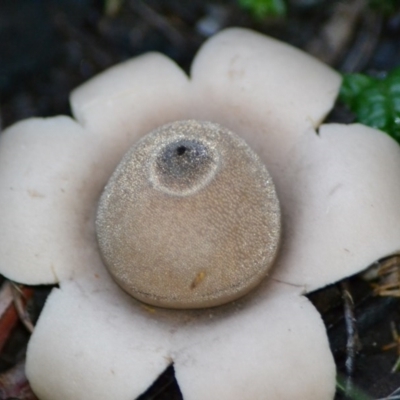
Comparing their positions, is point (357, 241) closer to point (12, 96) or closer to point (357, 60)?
point (357, 60)

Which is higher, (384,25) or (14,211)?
(384,25)

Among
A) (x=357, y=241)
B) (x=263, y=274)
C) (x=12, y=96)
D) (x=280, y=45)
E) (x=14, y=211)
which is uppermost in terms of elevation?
(x=280, y=45)

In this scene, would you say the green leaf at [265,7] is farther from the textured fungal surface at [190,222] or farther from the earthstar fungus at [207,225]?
the textured fungal surface at [190,222]

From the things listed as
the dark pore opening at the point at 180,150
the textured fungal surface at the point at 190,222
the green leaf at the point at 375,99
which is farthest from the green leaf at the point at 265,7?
the dark pore opening at the point at 180,150

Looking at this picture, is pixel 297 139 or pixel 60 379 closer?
Result: pixel 60 379

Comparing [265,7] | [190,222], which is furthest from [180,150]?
[265,7]

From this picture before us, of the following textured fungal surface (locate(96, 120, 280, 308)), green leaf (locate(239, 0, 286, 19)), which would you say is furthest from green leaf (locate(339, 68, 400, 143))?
textured fungal surface (locate(96, 120, 280, 308))

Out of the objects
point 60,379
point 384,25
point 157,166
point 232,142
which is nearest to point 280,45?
point 232,142
